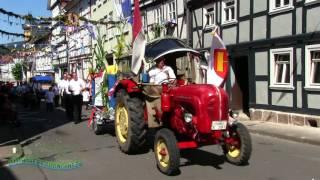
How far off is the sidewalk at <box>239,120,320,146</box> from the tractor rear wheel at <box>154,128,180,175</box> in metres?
5.45

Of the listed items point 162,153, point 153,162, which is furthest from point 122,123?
point 162,153

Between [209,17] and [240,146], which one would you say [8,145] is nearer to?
[240,146]

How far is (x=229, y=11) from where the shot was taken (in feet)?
73.0

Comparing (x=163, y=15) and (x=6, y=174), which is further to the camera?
(x=163, y=15)

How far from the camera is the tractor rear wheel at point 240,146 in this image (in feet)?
30.6

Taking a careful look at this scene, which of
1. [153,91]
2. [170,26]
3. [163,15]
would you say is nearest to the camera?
[153,91]

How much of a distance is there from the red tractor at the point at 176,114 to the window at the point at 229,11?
1052 cm

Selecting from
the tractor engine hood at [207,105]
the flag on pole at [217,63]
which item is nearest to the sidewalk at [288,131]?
the flag on pole at [217,63]

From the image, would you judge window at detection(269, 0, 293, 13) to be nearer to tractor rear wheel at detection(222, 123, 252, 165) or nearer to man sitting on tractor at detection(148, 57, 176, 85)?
man sitting on tractor at detection(148, 57, 176, 85)

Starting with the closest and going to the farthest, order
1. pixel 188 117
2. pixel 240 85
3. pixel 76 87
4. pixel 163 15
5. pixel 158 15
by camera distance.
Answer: pixel 188 117 < pixel 76 87 < pixel 240 85 < pixel 163 15 < pixel 158 15

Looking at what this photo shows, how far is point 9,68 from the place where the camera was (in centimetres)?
13025

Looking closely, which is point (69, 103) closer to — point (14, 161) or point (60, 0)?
point (14, 161)

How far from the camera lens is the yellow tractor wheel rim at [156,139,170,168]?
9.12m

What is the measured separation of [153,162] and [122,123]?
178 cm
